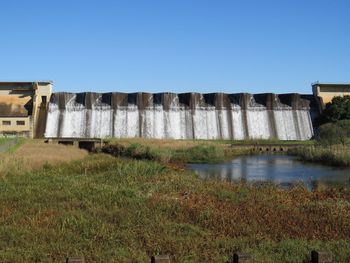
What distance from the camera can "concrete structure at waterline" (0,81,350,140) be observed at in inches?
2235

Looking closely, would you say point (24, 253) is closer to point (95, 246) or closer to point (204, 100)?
point (95, 246)

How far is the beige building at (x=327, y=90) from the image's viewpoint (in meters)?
63.5

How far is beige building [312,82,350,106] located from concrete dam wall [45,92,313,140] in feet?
9.82

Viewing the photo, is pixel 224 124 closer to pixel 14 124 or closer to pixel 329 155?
pixel 14 124

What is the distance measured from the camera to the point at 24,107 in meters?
58.8

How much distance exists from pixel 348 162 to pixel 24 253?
2527 centimetres

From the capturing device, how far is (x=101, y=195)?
12148 mm

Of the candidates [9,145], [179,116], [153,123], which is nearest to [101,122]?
[153,123]

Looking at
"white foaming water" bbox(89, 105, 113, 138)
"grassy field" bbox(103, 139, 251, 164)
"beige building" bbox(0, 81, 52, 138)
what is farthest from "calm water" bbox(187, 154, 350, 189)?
"beige building" bbox(0, 81, 52, 138)

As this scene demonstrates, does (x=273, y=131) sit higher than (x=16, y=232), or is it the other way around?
(x=273, y=131)

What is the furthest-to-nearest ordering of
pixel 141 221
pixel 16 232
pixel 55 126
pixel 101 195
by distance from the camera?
1. pixel 55 126
2. pixel 101 195
3. pixel 141 221
4. pixel 16 232

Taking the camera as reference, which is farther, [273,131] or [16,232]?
[273,131]

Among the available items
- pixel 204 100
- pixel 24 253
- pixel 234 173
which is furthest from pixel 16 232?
pixel 204 100

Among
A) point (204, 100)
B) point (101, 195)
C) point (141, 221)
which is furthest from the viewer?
point (204, 100)
